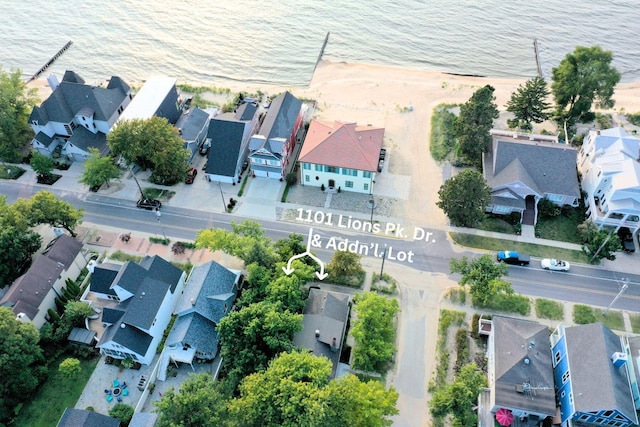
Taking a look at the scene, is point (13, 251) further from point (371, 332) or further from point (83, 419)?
point (371, 332)

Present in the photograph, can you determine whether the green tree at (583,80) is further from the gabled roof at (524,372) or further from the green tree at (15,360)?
the green tree at (15,360)

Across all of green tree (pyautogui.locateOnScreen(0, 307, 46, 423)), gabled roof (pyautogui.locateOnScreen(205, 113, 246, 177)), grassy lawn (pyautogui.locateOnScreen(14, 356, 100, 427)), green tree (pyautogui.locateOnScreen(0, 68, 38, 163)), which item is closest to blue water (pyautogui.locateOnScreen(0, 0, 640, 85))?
green tree (pyautogui.locateOnScreen(0, 68, 38, 163))

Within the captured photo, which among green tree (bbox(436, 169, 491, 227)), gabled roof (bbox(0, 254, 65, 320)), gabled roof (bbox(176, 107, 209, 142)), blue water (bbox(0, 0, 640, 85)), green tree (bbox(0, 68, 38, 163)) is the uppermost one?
blue water (bbox(0, 0, 640, 85))

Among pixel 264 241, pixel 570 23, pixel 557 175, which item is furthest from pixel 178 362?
pixel 570 23

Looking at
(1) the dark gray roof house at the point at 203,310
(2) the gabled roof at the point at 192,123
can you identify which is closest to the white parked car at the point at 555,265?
(1) the dark gray roof house at the point at 203,310

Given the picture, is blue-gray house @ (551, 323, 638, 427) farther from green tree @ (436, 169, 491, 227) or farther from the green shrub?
green tree @ (436, 169, 491, 227)

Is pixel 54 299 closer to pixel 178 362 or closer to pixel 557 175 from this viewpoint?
pixel 178 362
